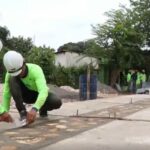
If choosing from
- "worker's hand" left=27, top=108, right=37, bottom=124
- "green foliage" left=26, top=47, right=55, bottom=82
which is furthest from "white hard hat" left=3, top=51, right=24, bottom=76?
"green foliage" left=26, top=47, right=55, bottom=82

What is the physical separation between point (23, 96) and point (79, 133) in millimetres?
1364

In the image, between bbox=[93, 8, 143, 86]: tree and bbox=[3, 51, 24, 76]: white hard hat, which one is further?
bbox=[93, 8, 143, 86]: tree

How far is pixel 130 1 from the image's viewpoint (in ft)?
125

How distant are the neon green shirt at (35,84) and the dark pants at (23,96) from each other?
0.09 meters

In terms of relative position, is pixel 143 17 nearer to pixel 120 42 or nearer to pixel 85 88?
pixel 120 42

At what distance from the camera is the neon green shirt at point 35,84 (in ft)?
22.6

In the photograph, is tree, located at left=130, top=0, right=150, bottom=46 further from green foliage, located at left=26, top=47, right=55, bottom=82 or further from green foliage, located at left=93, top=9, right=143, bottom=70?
green foliage, located at left=26, top=47, right=55, bottom=82

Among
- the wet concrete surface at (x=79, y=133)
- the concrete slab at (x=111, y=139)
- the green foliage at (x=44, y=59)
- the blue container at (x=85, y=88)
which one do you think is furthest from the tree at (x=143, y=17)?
the concrete slab at (x=111, y=139)

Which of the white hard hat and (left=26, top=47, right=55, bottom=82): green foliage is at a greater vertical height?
(left=26, top=47, right=55, bottom=82): green foliage

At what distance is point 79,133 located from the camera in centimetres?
658

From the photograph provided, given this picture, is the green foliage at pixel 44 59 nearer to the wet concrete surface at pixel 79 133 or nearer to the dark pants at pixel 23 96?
the wet concrete surface at pixel 79 133

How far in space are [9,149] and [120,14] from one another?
32382 mm

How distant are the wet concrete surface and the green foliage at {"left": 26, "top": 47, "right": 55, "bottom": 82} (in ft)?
58.3

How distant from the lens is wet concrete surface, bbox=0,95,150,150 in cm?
567
